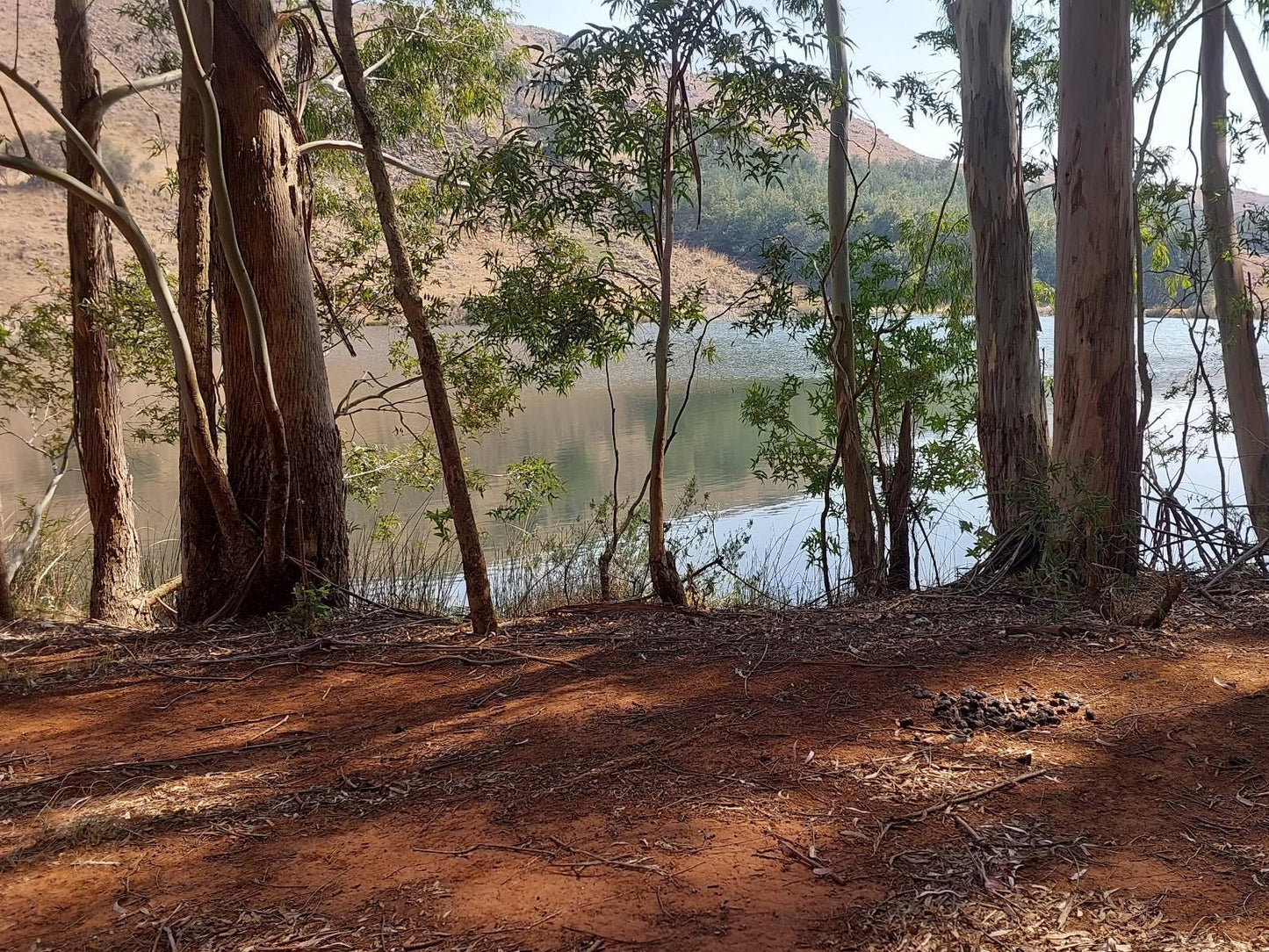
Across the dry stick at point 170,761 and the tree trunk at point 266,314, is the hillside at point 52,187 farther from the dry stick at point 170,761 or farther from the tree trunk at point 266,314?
the dry stick at point 170,761

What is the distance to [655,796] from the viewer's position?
1925 mm

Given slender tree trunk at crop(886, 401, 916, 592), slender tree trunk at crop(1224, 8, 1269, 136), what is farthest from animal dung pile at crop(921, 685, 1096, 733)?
slender tree trunk at crop(1224, 8, 1269, 136)

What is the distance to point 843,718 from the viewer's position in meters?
2.32

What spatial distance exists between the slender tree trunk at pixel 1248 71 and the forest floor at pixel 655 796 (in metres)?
6.64

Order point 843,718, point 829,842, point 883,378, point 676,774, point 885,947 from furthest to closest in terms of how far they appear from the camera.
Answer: point 883,378
point 843,718
point 676,774
point 829,842
point 885,947

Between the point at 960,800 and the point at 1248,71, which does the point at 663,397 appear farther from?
the point at 1248,71

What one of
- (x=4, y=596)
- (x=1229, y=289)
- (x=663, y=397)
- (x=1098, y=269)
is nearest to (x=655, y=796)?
(x=663, y=397)

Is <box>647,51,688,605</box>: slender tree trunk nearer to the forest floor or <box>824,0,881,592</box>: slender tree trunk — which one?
the forest floor

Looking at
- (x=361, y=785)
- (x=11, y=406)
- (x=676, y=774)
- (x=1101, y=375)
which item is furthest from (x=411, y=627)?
(x=11, y=406)

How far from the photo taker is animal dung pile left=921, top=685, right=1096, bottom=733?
2229 millimetres

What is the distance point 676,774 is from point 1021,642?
56.5 inches

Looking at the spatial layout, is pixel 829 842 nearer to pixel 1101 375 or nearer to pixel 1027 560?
pixel 1027 560

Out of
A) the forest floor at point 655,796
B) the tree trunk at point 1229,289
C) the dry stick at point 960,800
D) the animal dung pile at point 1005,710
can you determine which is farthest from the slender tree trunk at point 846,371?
the tree trunk at point 1229,289

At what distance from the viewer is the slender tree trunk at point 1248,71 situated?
7.83m
